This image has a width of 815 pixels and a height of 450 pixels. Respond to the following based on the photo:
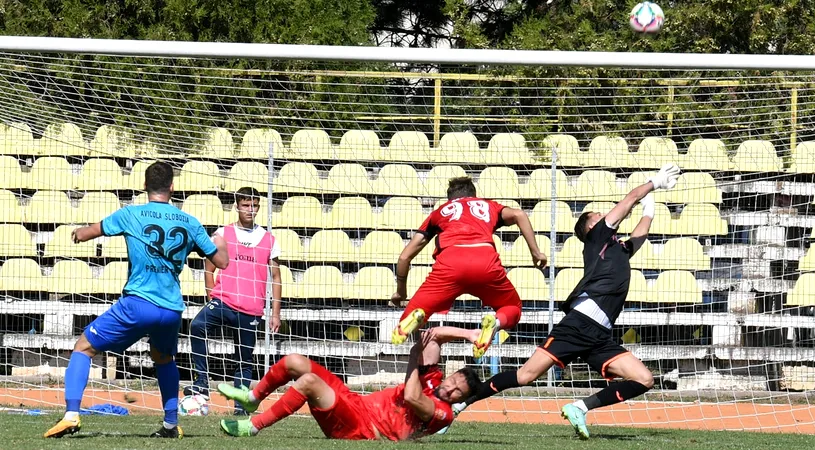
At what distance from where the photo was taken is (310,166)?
1263 centimetres

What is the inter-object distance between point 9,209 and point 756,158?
340 inches

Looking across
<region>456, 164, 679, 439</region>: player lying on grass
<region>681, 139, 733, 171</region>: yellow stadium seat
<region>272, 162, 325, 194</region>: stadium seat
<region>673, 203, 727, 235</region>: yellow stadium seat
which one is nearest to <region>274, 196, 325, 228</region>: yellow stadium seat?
<region>272, 162, 325, 194</region>: stadium seat

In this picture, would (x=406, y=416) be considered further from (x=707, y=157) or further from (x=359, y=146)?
(x=707, y=157)

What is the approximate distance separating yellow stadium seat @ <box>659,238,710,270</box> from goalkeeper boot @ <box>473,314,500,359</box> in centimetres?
553

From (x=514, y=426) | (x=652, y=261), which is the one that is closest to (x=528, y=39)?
(x=652, y=261)

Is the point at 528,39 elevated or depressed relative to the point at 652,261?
elevated

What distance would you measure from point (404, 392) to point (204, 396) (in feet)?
12.2

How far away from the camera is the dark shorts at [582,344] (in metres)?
7.92

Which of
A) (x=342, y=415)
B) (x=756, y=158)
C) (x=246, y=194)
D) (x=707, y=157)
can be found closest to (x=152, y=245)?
(x=342, y=415)

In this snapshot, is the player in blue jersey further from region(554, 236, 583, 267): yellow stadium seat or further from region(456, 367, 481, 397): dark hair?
region(554, 236, 583, 267): yellow stadium seat

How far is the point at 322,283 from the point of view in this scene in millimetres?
12461

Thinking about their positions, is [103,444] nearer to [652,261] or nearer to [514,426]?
[514,426]

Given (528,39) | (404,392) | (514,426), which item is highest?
(528,39)

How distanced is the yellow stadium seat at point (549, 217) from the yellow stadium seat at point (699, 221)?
1.24 m
